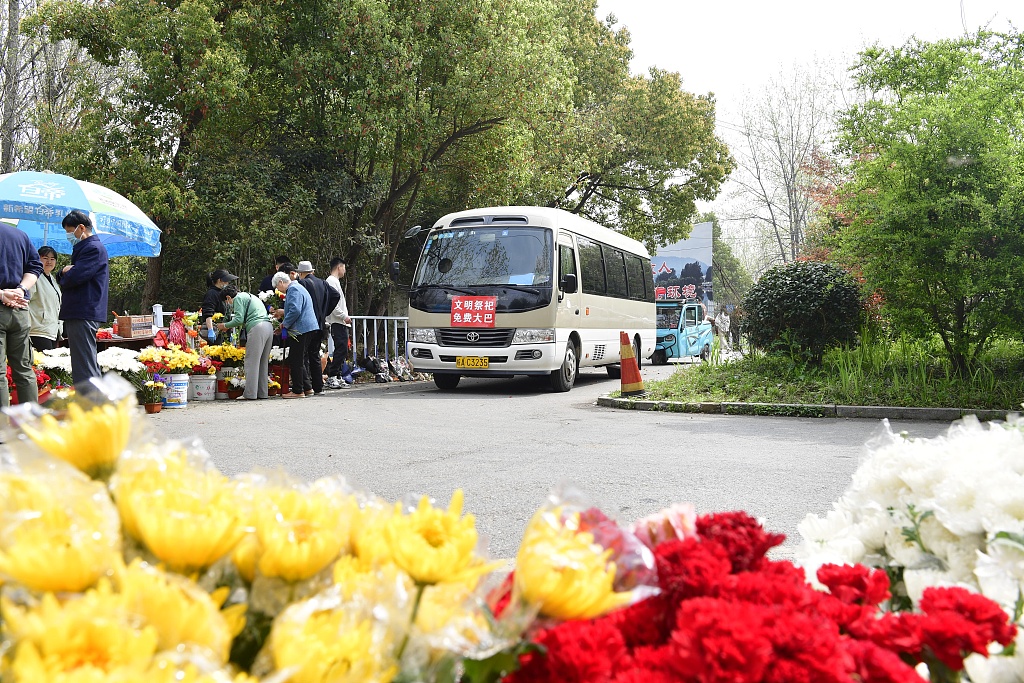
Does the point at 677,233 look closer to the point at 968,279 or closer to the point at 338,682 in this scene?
the point at 968,279

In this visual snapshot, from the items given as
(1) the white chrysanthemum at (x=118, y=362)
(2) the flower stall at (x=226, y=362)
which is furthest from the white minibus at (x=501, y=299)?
(1) the white chrysanthemum at (x=118, y=362)

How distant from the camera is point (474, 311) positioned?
558 inches

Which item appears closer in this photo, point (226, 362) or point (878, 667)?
point (878, 667)

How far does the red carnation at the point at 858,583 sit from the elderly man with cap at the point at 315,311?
12.5 m

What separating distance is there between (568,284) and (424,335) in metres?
2.56

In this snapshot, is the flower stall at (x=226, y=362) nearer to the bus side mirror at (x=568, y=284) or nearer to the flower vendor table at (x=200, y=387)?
the flower vendor table at (x=200, y=387)

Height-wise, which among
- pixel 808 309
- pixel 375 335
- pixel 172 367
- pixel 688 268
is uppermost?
pixel 688 268

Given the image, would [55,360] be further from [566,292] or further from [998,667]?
[998,667]

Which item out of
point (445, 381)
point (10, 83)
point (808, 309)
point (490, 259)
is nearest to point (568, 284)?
point (490, 259)

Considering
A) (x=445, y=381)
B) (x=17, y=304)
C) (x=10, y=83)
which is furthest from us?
(x=10, y=83)

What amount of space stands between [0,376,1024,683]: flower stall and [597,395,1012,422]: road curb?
9552 millimetres

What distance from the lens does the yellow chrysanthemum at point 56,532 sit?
2.74 ft

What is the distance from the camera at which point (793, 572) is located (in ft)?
4.34

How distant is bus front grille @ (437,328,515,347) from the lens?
46.3ft
